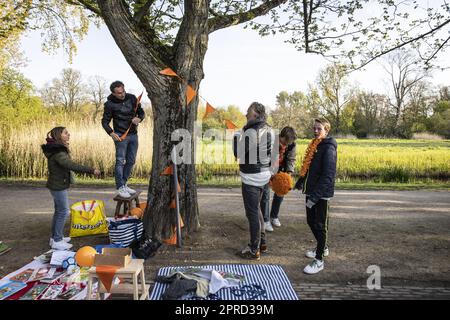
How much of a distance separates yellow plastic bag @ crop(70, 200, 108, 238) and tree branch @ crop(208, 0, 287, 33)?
3.51m

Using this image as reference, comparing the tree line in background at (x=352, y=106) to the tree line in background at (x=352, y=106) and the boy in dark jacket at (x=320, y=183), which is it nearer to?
the tree line in background at (x=352, y=106)

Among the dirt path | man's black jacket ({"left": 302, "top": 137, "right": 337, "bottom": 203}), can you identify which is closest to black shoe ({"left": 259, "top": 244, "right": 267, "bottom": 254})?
the dirt path

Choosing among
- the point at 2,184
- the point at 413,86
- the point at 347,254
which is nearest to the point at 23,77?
the point at 2,184

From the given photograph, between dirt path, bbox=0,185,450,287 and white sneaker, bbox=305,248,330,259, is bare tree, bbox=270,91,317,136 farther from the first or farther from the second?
white sneaker, bbox=305,248,330,259

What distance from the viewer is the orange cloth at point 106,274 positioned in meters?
3.33

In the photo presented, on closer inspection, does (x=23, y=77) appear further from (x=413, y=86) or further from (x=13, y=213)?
(x=413, y=86)

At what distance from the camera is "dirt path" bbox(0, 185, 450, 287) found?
4.52m

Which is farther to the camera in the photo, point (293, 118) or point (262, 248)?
point (293, 118)

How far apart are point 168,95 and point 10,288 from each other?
10.2 ft

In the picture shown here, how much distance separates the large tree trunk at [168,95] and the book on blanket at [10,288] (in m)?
1.84

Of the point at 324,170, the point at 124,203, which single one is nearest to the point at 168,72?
the point at 124,203

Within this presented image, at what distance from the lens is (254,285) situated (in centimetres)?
399

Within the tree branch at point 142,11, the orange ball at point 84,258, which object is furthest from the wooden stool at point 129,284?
the tree branch at point 142,11

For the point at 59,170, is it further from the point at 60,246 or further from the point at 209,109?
the point at 209,109
